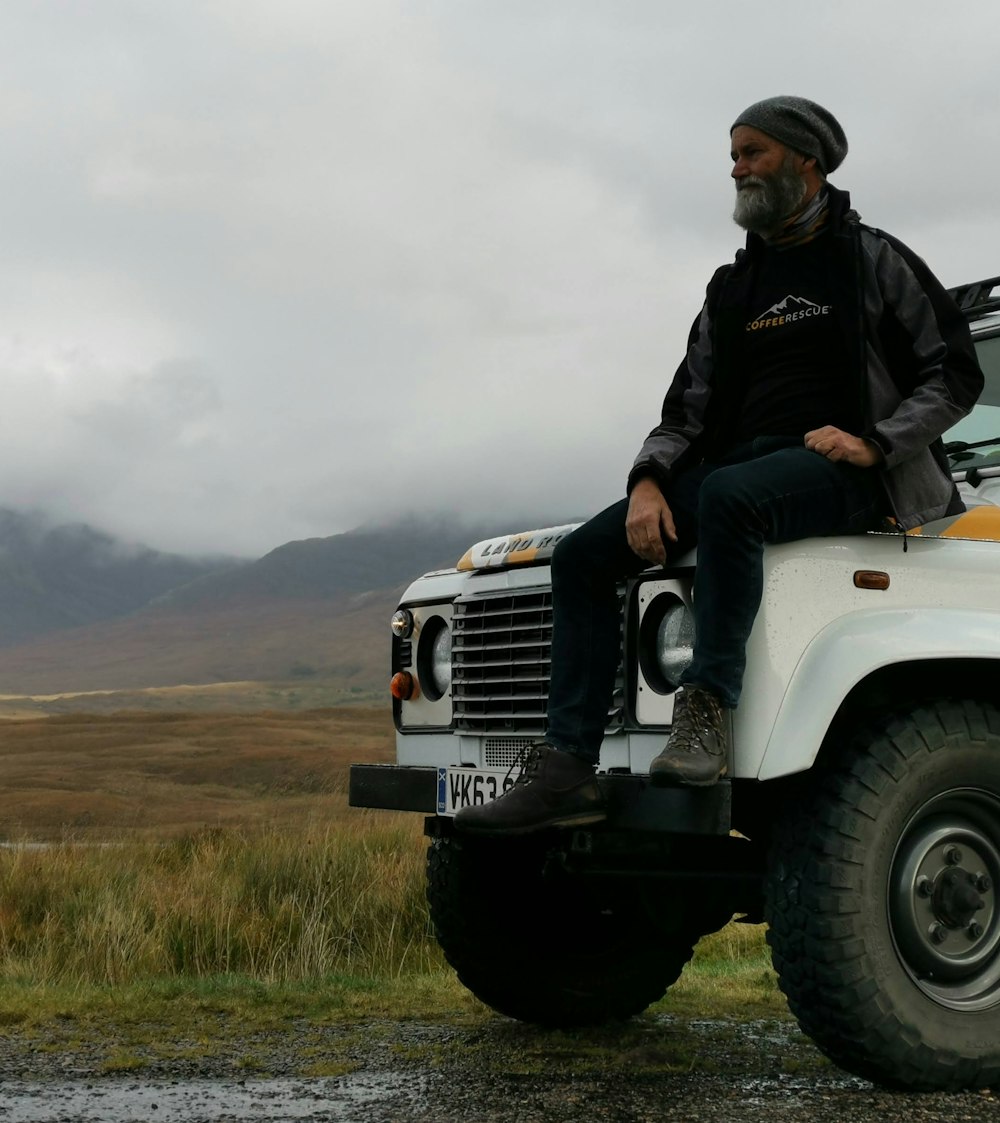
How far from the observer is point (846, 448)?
13.7 ft

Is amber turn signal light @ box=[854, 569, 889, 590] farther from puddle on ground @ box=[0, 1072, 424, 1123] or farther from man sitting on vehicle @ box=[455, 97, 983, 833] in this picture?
puddle on ground @ box=[0, 1072, 424, 1123]

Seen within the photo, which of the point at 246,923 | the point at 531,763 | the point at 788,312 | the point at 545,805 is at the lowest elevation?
the point at 246,923

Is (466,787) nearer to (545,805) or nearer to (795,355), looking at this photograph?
(545,805)

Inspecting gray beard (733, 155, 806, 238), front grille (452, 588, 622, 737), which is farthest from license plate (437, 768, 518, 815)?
gray beard (733, 155, 806, 238)

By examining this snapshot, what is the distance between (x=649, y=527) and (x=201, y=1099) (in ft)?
6.44

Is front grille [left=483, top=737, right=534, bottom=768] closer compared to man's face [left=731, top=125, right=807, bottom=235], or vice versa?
man's face [left=731, top=125, right=807, bottom=235]

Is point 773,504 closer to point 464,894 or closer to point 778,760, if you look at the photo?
point 778,760

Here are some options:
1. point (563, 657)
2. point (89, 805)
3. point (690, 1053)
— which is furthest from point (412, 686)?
point (89, 805)

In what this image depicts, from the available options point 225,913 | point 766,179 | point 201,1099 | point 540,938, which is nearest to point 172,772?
point 225,913

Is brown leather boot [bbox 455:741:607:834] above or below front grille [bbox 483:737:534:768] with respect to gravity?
below

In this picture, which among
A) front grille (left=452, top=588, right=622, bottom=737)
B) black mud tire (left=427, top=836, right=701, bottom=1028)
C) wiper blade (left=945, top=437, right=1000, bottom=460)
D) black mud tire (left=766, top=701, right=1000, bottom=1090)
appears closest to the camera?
black mud tire (left=766, top=701, right=1000, bottom=1090)

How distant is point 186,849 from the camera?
11836 millimetres

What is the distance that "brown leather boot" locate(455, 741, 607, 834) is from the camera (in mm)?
4074

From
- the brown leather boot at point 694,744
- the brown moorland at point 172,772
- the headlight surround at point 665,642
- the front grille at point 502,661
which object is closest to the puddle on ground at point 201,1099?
the front grille at point 502,661
